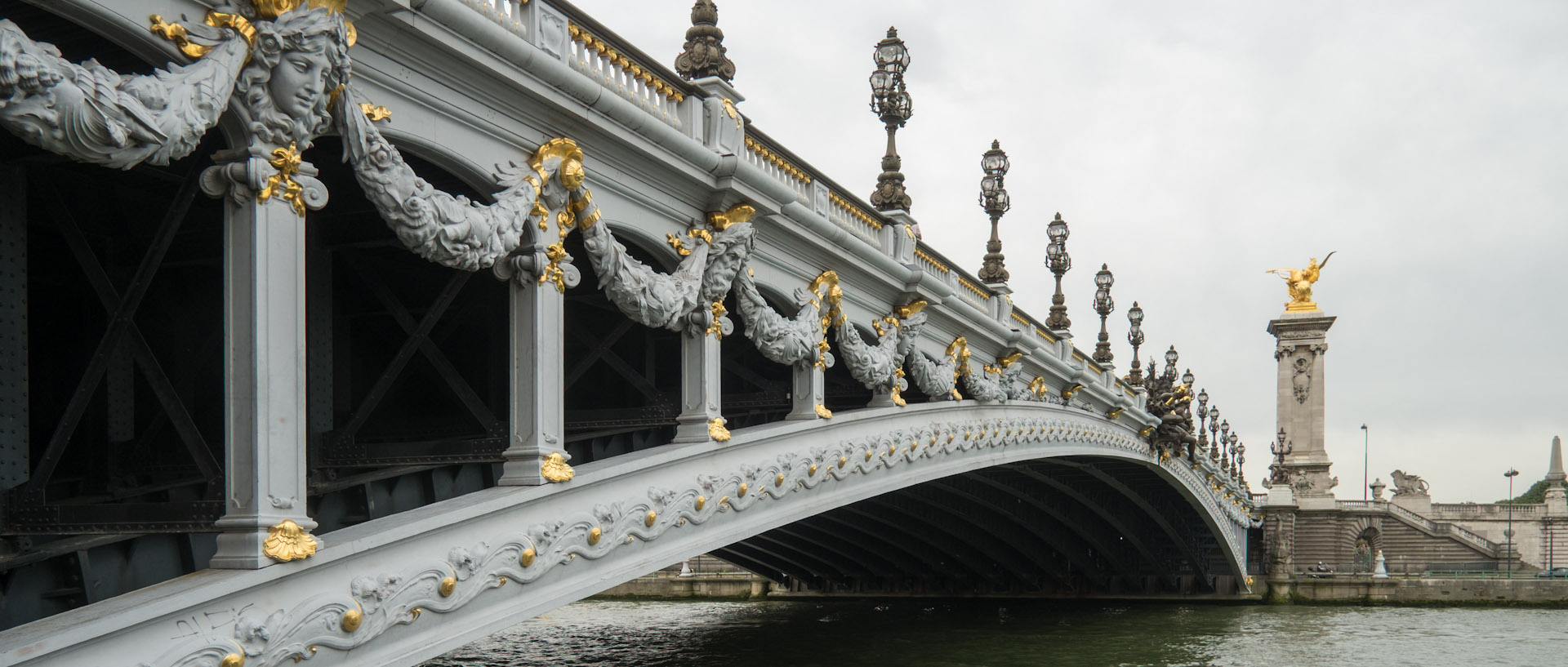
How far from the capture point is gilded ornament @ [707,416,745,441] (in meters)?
12.9

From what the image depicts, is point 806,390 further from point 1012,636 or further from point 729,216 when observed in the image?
point 1012,636

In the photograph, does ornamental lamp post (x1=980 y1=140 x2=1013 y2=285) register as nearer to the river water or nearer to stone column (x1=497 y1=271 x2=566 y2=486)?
the river water

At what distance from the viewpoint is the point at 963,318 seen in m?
21.0

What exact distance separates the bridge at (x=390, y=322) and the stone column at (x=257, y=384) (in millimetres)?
17

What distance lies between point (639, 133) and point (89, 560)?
4.95m

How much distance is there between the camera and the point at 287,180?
7.65m

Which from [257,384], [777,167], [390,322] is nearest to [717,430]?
[777,167]

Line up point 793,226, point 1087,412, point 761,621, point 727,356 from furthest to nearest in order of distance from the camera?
point 761,621
point 1087,412
point 727,356
point 793,226

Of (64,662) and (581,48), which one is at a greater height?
(581,48)

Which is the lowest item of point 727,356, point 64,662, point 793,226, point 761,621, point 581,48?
point 761,621

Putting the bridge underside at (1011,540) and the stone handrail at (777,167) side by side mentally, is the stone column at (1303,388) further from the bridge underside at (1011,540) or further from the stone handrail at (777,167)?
the stone handrail at (777,167)

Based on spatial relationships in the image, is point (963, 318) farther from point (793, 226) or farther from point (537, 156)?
point (537, 156)

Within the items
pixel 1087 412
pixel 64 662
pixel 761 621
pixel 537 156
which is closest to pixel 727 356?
pixel 537 156

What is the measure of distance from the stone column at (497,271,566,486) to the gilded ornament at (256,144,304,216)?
2.51 metres
